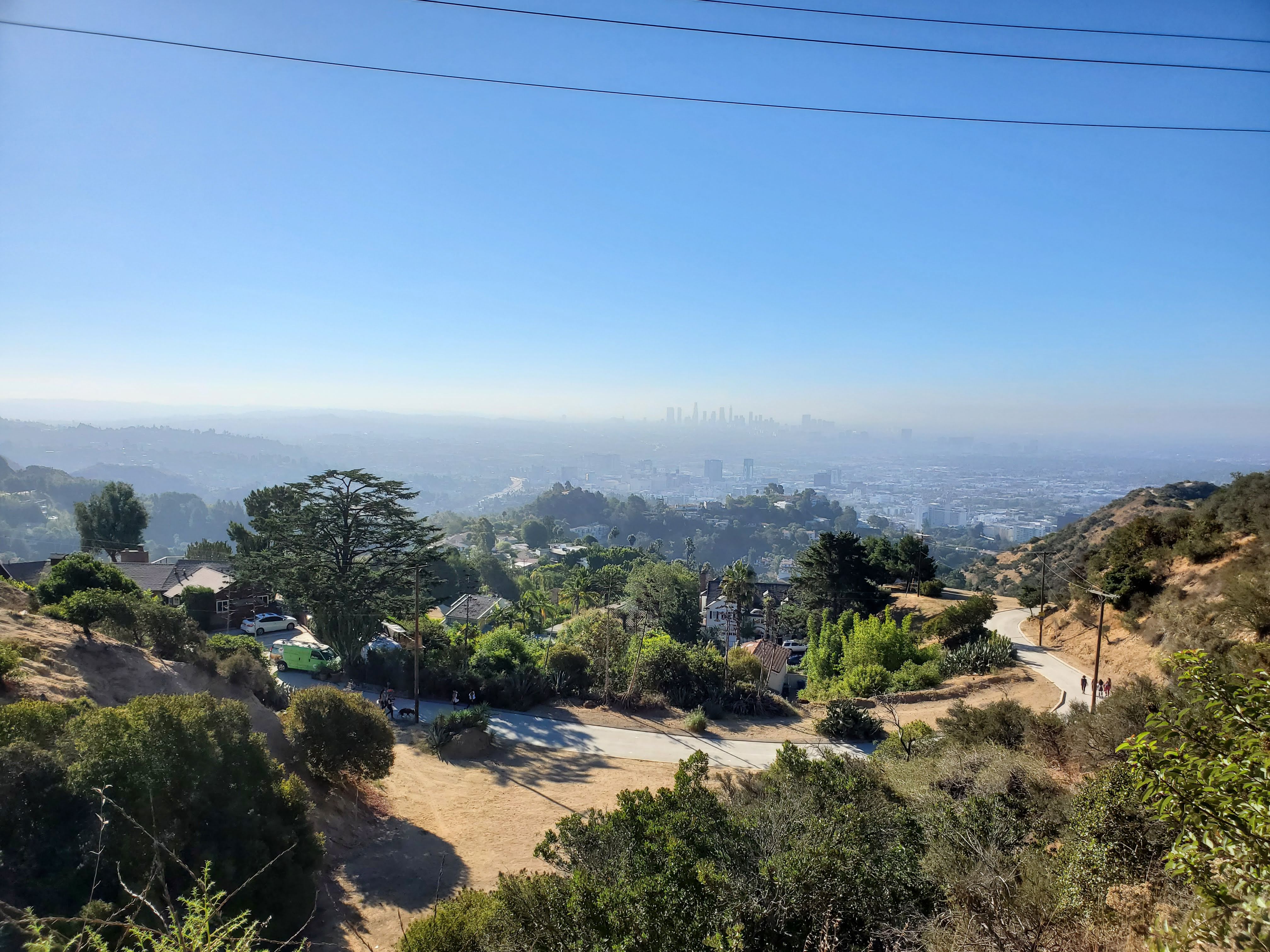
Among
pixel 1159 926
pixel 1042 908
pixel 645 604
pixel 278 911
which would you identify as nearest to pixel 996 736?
pixel 1042 908

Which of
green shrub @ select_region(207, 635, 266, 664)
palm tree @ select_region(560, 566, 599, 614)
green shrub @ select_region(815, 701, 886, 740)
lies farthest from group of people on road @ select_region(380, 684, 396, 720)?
palm tree @ select_region(560, 566, 599, 614)

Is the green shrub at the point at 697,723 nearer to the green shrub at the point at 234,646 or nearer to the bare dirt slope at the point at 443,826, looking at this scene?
the bare dirt slope at the point at 443,826

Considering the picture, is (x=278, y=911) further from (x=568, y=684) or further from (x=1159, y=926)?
(x=568, y=684)

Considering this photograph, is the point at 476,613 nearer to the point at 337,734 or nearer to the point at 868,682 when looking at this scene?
the point at 868,682

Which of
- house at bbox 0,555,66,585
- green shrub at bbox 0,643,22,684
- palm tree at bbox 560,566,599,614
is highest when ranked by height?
green shrub at bbox 0,643,22,684

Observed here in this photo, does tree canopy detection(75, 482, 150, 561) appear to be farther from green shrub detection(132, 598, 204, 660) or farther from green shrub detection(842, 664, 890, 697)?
green shrub detection(842, 664, 890, 697)

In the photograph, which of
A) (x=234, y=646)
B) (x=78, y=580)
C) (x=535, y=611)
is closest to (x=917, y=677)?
(x=234, y=646)
